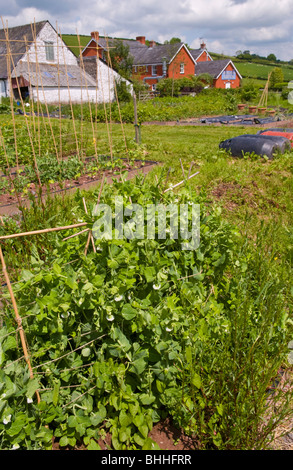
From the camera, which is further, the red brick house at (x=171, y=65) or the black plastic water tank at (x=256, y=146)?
the red brick house at (x=171, y=65)

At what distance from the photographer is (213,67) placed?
121ft

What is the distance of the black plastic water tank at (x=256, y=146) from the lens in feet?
20.7

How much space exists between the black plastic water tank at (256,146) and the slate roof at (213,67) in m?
32.9

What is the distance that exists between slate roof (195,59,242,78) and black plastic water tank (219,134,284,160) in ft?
108

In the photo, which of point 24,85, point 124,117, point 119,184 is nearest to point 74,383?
point 119,184

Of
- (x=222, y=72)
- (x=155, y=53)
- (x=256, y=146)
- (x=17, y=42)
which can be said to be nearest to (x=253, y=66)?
(x=222, y=72)

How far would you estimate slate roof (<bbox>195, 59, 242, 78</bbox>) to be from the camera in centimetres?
3592

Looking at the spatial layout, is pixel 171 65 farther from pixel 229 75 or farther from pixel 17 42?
pixel 17 42

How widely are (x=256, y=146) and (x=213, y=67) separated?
114ft

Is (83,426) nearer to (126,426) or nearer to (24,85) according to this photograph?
(126,426)

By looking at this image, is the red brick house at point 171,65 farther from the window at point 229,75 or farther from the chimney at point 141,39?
the chimney at point 141,39

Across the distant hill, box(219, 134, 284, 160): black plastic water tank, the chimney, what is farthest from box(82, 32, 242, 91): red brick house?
box(219, 134, 284, 160): black plastic water tank

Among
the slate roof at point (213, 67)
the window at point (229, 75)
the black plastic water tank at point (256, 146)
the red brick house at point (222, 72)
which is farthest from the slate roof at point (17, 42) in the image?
the black plastic water tank at point (256, 146)

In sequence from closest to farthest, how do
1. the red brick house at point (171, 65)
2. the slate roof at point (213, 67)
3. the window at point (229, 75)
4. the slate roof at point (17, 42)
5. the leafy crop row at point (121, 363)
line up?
the leafy crop row at point (121, 363)
the slate roof at point (17, 42)
the red brick house at point (171, 65)
the slate roof at point (213, 67)
the window at point (229, 75)
